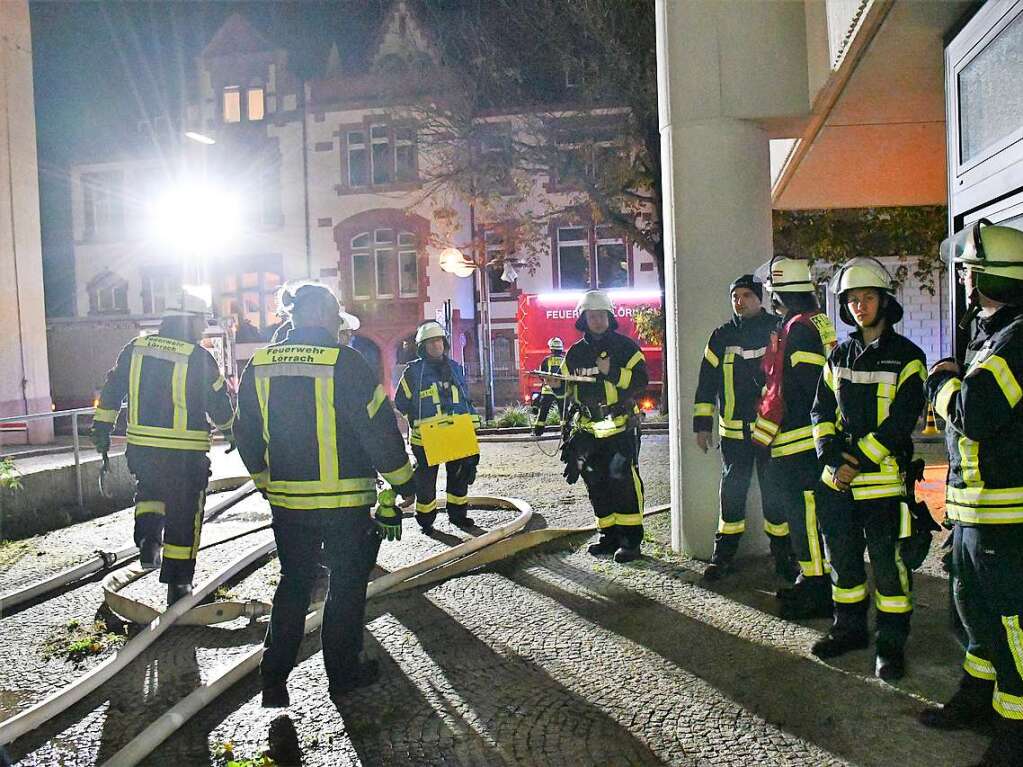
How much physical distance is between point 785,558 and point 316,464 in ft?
10.1

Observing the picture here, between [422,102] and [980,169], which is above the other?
[422,102]

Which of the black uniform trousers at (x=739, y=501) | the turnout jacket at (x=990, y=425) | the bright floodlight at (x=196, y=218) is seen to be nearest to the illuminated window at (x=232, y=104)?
the bright floodlight at (x=196, y=218)

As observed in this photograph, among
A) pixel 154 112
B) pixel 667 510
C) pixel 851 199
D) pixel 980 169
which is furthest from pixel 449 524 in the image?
pixel 154 112

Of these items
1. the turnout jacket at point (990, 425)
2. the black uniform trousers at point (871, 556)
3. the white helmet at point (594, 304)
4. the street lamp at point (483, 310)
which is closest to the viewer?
the turnout jacket at point (990, 425)

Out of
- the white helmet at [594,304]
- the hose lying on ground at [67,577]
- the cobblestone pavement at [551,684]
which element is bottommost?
the cobblestone pavement at [551,684]

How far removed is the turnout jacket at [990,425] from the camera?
9.89ft

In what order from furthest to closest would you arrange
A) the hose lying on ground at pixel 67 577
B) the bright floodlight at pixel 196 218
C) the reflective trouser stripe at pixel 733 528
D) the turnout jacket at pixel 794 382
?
the bright floodlight at pixel 196 218 < the hose lying on ground at pixel 67 577 < the reflective trouser stripe at pixel 733 528 < the turnout jacket at pixel 794 382

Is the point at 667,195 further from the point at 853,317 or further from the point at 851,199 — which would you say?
the point at 851,199

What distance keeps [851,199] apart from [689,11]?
16.0 ft

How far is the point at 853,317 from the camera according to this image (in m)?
3.90

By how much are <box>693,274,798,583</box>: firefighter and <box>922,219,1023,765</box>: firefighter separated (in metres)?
2.12

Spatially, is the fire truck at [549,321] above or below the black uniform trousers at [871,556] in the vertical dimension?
above

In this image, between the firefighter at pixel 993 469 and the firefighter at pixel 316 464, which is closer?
the firefighter at pixel 993 469

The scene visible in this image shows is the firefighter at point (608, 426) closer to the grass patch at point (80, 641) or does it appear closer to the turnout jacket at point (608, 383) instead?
the turnout jacket at point (608, 383)
